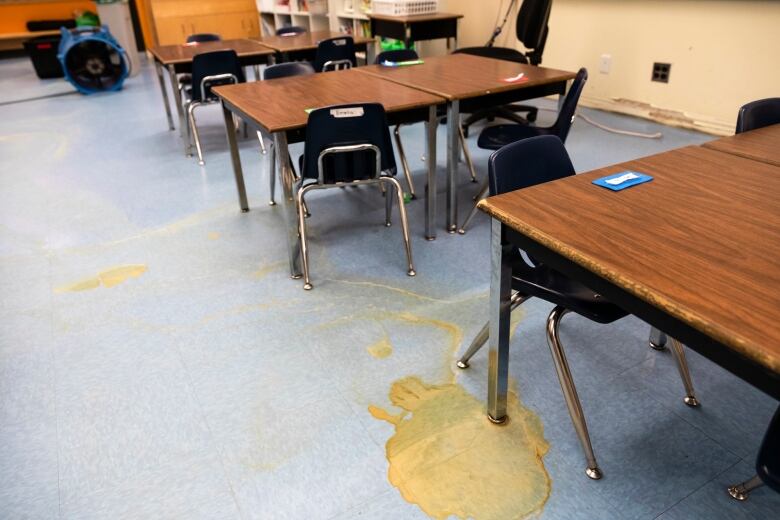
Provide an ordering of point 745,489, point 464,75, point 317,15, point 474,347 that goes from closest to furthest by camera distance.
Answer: point 745,489
point 474,347
point 464,75
point 317,15

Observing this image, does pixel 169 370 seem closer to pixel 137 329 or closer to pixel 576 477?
pixel 137 329

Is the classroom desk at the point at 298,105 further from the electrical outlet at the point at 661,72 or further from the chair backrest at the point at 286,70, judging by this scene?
the electrical outlet at the point at 661,72

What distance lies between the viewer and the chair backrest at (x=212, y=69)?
391cm

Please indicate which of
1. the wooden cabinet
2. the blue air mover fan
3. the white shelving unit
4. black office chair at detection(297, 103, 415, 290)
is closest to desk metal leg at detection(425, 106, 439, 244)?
black office chair at detection(297, 103, 415, 290)

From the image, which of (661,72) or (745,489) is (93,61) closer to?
(661,72)

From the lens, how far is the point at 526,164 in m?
1.61

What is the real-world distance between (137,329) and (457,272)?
1.39 metres

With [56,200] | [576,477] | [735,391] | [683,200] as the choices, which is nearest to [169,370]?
[576,477]

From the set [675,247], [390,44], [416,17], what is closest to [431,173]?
[675,247]

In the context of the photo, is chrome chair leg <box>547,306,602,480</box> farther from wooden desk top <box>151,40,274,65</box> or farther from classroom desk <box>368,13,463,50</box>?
classroom desk <box>368,13,463,50</box>

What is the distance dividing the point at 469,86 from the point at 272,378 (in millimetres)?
1687

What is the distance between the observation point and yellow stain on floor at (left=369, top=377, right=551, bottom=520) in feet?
4.74

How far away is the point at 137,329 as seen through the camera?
225 cm

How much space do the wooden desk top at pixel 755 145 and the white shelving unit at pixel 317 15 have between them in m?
4.98
